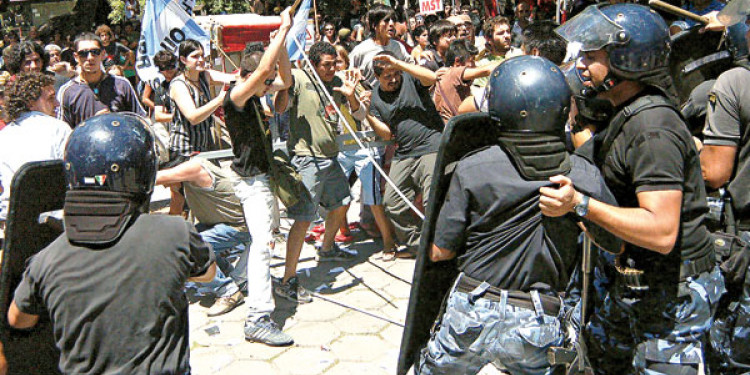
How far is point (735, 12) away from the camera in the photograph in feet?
11.2

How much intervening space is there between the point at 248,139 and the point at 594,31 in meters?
2.86

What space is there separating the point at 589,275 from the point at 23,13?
28053 mm

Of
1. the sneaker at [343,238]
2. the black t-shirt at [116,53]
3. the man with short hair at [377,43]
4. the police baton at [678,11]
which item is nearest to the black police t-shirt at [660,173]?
the police baton at [678,11]

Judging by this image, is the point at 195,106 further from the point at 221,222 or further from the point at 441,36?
the point at 441,36

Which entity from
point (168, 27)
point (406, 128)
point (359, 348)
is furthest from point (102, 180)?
point (168, 27)

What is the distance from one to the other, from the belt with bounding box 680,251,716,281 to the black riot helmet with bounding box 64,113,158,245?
7.48 feet

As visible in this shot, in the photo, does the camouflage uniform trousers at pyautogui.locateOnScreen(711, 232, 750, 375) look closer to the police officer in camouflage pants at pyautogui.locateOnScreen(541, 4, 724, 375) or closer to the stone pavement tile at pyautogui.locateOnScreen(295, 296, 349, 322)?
the police officer in camouflage pants at pyautogui.locateOnScreen(541, 4, 724, 375)

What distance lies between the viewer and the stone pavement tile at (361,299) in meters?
5.38

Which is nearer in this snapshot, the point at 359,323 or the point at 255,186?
the point at 255,186

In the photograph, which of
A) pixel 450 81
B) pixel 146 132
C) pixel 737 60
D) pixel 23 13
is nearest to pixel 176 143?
pixel 450 81

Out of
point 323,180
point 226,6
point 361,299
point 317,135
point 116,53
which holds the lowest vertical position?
point 361,299

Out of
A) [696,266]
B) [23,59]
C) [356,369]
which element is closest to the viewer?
[696,266]

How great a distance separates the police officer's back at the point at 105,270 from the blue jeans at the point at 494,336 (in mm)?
1162

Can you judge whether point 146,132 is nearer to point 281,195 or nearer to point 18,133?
point 18,133
